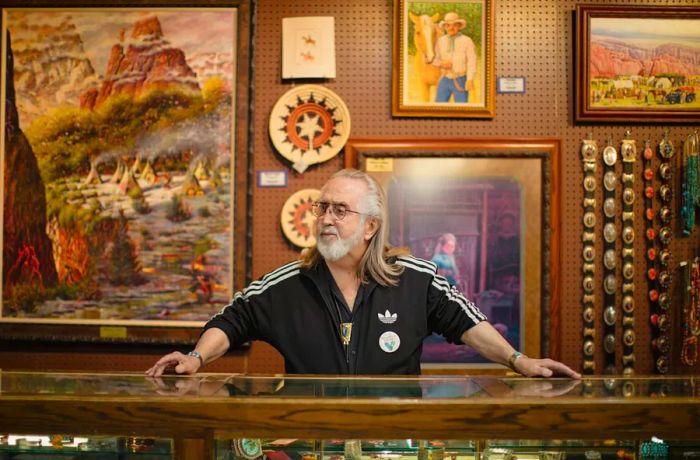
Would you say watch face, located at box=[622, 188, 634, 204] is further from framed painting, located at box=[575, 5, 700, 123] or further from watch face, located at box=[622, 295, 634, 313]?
watch face, located at box=[622, 295, 634, 313]

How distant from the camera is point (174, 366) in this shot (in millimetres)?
2096

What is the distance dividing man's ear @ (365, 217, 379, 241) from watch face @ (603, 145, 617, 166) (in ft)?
5.87

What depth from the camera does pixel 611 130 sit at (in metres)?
3.84

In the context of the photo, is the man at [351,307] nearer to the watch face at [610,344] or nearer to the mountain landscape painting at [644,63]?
the watch face at [610,344]

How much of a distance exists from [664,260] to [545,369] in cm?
210

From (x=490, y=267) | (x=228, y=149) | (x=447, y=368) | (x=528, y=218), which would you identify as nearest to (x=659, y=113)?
(x=528, y=218)

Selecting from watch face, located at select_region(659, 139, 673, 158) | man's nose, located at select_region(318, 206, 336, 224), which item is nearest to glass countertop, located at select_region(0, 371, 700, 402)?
man's nose, located at select_region(318, 206, 336, 224)

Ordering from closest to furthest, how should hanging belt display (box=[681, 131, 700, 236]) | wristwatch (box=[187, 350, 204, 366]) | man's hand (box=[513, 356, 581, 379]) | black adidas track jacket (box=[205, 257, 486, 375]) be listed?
man's hand (box=[513, 356, 581, 379]), wristwatch (box=[187, 350, 204, 366]), black adidas track jacket (box=[205, 257, 486, 375]), hanging belt display (box=[681, 131, 700, 236])

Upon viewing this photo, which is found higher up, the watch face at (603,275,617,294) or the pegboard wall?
the pegboard wall

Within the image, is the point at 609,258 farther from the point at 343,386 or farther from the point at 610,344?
the point at 343,386

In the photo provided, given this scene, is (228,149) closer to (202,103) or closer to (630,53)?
(202,103)

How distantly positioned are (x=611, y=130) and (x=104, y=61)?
2.87 meters

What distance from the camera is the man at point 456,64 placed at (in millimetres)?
3809

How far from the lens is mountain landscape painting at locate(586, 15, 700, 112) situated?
3.81 meters
